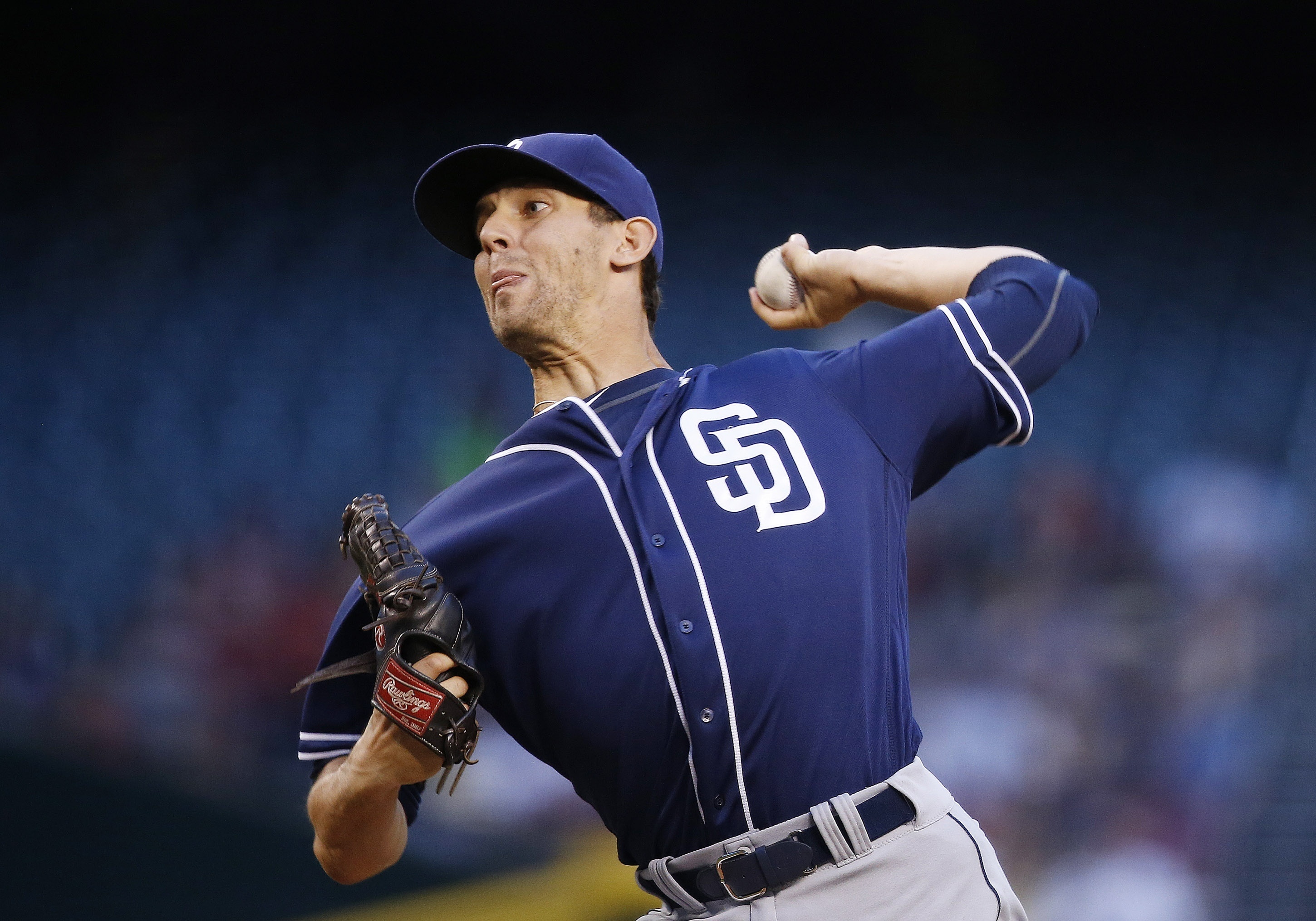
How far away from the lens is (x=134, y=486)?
13.9ft

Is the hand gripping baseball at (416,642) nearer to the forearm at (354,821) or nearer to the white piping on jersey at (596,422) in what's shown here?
the forearm at (354,821)

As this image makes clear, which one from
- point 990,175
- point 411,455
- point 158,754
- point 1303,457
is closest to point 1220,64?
point 990,175

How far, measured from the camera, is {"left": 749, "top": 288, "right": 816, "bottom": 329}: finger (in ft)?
5.85

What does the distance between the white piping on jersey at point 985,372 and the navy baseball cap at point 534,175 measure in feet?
1.83

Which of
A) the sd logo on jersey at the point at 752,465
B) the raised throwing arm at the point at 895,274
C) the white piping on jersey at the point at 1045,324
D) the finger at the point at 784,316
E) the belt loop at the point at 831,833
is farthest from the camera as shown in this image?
the finger at the point at 784,316

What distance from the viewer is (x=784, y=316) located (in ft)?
5.90

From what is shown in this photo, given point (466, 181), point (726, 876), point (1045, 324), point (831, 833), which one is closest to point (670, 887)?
point (726, 876)

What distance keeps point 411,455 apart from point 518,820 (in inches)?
58.1

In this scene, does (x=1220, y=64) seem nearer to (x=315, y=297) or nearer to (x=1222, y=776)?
(x=1222, y=776)

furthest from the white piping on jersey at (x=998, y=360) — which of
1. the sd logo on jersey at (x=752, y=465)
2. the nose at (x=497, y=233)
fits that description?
the nose at (x=497, y=233)

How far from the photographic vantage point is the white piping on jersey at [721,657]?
128cm

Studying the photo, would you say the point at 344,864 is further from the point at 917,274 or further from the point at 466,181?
the point at 917,274

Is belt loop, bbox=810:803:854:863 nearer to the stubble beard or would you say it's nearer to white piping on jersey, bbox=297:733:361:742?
white piping on jersey, bbox=297:733:361:742

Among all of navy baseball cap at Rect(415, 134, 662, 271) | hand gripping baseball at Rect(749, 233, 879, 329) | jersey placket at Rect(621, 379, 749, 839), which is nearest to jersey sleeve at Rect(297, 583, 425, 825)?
jersey placket at Rect(621, 379, 749, 839)
